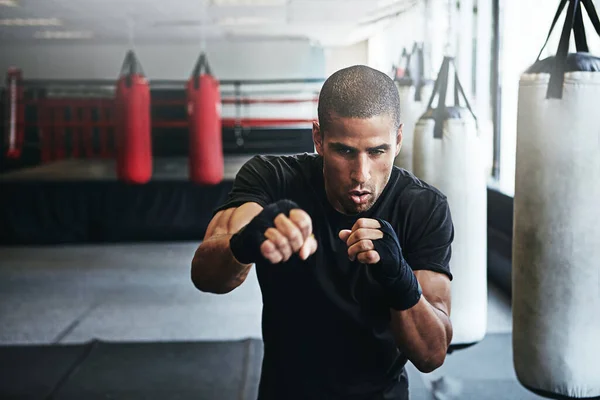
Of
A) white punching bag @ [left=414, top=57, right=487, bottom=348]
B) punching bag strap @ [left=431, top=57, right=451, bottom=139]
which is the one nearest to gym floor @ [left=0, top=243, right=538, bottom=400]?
white punching bag @ [left=414, top=57, right=487, bottom=348]

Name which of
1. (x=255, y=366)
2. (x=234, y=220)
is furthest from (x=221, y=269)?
(x=255, y=366)

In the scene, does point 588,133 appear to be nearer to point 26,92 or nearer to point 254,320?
point 254,320

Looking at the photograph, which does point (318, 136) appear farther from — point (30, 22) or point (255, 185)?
point (30, 22)

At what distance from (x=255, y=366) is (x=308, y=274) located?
1871mm

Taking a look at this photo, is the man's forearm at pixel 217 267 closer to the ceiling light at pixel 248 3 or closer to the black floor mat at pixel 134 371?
the black floor mat at pixel 134 371

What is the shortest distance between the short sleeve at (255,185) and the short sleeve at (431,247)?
0.30 meters

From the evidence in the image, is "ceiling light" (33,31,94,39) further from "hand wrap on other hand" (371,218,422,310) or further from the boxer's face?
"hand wrap on other hand" (371,218,422,310)

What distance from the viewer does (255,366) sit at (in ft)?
9.93

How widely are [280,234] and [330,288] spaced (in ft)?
1.30

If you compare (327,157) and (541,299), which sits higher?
(327,157)

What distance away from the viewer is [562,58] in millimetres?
1639

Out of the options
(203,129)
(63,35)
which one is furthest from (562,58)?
(63,35)

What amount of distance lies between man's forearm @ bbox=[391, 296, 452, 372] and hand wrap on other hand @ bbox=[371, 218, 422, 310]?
34mm

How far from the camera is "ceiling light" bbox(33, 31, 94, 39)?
357 inches
